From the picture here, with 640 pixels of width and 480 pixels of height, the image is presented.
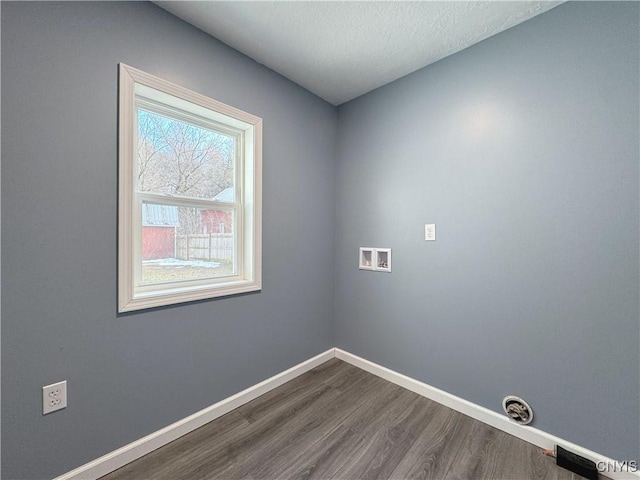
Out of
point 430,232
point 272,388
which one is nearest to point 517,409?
point 430,232

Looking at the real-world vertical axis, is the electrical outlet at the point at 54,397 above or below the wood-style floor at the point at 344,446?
above

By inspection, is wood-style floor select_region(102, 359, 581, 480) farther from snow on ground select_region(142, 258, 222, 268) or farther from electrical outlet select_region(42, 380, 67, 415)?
snow on ground select_region(142, 258, 222, 268)

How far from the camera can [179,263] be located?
168 cm

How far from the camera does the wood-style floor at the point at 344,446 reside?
4.25ft

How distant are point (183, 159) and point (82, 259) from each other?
2.74 ft

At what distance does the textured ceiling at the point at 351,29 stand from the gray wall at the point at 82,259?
173 mm

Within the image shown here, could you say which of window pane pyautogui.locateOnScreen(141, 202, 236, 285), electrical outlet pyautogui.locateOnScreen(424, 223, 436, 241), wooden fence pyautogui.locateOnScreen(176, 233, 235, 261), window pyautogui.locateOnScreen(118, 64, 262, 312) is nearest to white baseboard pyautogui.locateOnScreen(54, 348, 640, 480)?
window pyautogui.locateOnScreen(118, 64, 262, 312)

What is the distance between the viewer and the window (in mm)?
1345

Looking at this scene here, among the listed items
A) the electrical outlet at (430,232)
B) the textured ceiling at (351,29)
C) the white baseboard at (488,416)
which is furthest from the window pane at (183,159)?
the white baseboard at (488,416)

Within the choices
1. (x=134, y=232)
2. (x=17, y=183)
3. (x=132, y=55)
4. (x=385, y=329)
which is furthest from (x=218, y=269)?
(x=385, y=329)

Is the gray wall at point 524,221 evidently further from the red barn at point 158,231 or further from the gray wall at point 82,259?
the red barn at point 158,231

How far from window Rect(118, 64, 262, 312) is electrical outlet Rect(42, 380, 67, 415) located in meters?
0.39

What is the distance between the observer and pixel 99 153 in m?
1.26

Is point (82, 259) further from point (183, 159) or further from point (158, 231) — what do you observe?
point (183, 159)
